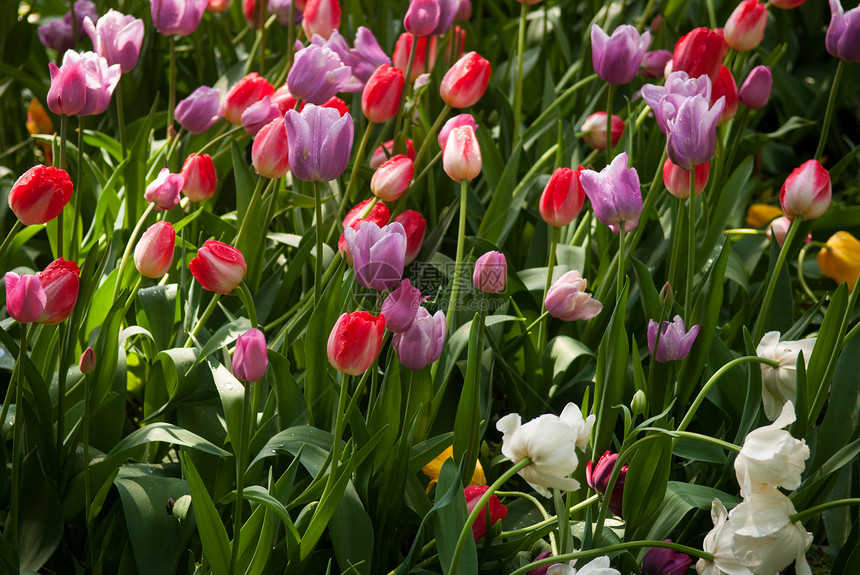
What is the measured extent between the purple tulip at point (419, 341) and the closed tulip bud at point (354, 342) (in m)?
0.06

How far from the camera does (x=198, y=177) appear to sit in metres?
1.17

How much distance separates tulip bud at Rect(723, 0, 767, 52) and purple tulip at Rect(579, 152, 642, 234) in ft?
1.80

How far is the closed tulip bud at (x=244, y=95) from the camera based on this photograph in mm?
1264

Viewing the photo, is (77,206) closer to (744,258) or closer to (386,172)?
(386,172)

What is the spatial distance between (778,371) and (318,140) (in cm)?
59

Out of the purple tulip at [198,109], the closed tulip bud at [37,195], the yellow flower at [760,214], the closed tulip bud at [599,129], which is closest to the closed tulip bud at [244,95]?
the purple tulip at [198,109]

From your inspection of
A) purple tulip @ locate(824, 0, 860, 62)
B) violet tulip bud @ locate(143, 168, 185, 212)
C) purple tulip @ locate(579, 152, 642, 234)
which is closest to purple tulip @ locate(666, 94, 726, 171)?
purple tulip @ locate(579, 152, 642, 234)

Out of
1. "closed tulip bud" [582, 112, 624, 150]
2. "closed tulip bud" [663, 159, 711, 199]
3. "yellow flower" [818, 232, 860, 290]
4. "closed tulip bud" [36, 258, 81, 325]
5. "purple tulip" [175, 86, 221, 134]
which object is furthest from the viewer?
"closed tulip bud" [582, 112, 624, 150]

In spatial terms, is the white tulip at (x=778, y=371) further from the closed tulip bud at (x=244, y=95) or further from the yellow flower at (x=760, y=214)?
the yellow flower at (x=760, y=214)

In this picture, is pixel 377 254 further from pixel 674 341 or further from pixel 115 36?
pixel 115 36

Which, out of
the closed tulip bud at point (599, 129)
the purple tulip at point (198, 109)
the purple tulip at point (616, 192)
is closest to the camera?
the purple tulip at point (616, 192)

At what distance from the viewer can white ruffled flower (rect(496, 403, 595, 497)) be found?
73cm

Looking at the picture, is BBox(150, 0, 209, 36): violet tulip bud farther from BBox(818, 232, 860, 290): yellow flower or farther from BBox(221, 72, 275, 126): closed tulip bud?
BBox(818, 232, 860, 290): yellow flower

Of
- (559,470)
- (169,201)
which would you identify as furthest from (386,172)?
(559,470)
